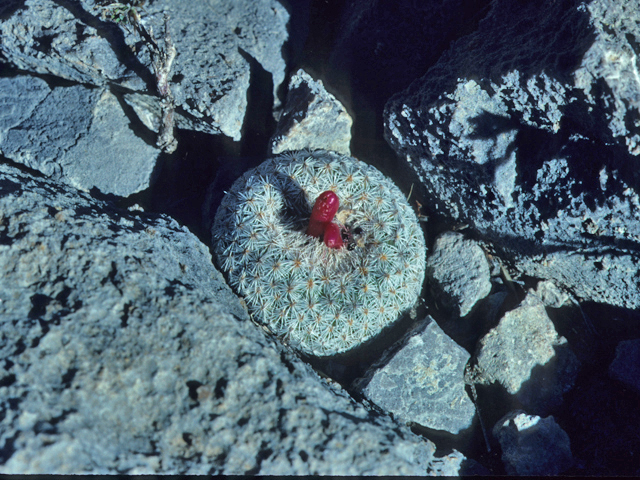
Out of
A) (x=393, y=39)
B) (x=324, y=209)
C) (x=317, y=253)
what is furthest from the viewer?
(x=393, y=39)

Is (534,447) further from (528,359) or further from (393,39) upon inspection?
(393,39)

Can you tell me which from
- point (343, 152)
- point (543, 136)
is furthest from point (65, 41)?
point (543, 136)

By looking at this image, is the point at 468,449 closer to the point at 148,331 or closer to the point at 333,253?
the point at 333,253

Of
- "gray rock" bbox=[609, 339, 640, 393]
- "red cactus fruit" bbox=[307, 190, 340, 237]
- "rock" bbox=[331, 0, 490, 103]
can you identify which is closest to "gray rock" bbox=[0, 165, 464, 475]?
"red cactus fruit" bbox=[307, 190, 340, 237]

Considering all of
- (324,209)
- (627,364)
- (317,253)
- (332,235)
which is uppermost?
(324,209)

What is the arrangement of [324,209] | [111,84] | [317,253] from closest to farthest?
1. [324,209]
2. [317,253]
3. [111,84]

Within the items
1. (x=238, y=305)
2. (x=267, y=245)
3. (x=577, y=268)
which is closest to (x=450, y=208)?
(x=577, y=268)
